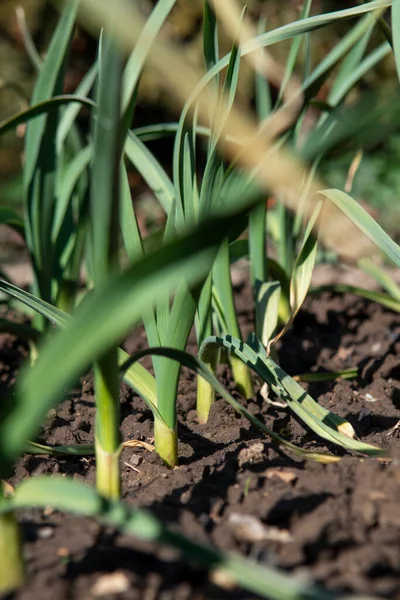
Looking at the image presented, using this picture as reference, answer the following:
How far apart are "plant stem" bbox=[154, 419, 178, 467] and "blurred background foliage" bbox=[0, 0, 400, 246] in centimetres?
269

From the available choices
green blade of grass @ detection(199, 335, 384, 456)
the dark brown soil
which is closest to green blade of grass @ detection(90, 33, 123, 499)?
the dark brown soil

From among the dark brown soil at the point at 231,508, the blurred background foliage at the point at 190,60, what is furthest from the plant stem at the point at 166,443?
the blurred background foliage at the point at 190,60

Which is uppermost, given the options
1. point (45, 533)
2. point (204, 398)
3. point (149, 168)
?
point (149, 168)

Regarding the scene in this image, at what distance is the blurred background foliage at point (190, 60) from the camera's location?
4.06 metres

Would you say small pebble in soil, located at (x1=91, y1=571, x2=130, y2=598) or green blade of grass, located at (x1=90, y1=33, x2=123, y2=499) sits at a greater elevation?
green blade of grass, located at (x1=90, y1=33, x2=123, y2=499)

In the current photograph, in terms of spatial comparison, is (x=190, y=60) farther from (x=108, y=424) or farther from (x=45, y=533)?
(x=45, y=533)

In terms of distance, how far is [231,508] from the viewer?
1.09 metres

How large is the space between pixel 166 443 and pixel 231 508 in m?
0.29

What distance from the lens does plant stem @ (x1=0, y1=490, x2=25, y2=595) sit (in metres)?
0.93

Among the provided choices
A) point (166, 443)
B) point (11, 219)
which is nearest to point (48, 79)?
point (11, 219)

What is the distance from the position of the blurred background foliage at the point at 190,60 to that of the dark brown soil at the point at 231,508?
2.47 meters

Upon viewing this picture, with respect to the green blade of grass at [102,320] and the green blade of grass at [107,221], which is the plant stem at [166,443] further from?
the green blade of grass at [102,320]

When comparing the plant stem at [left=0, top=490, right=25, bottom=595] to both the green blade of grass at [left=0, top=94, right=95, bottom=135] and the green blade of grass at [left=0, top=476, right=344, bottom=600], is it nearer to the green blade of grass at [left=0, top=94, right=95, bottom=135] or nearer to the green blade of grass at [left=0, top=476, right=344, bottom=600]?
the green blade of grass at [left=0, top=476, right=344, bottom=600]

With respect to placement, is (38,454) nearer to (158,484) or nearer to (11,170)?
(158,484)
